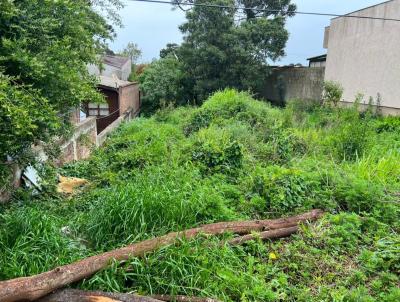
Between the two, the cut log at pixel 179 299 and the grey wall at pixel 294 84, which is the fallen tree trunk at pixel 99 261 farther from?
the grey wall at pixel 294 84

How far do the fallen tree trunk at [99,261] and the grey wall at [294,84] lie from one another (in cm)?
1429

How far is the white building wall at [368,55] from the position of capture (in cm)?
1158

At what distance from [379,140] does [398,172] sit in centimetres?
307

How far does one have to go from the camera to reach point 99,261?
287 centimetres

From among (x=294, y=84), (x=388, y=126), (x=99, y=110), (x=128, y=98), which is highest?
A: (x=294, y=84)

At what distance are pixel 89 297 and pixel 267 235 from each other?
6.41ft

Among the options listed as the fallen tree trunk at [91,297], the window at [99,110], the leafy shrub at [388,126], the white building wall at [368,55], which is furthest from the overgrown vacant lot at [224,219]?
Result: the window at [99,110]

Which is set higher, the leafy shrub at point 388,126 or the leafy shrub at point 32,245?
the leafy shrub at point 388,126

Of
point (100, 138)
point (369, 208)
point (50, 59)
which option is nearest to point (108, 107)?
point (100, 138)

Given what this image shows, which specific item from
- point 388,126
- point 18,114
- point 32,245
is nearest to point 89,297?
point 32,245

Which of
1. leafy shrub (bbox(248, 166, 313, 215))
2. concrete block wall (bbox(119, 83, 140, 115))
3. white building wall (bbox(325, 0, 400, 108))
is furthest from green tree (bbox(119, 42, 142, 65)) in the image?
leafy shrub (bbox(248, 166, 313, 215))

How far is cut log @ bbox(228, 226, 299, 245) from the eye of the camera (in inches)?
138

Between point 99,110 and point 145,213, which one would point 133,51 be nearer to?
point 99,110

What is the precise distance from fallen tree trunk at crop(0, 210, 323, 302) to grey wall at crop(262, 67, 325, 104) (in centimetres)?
1429
